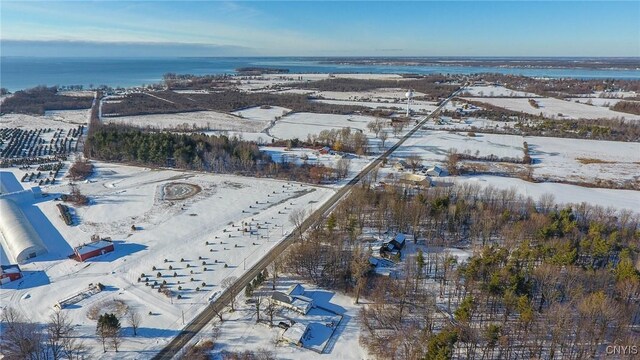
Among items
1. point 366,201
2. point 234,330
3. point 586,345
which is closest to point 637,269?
point 586,345

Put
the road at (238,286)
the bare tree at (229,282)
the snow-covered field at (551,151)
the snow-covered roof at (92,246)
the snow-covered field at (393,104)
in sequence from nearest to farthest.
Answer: the road at (238,286), the bare tree at (229,282), the snow-covered roof at (92,246), the snow-covered field at (551,151), the snow-covered field at (393,104)

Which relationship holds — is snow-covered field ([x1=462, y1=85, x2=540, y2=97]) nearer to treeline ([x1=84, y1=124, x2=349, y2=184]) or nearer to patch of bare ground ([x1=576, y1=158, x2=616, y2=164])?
patch of bare ground ([x1=576, y1=158, x2=616, y2=164])

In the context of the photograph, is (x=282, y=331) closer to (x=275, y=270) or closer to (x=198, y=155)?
(x=275, y=270)

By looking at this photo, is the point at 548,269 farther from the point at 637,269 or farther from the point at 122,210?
the point at 122,210

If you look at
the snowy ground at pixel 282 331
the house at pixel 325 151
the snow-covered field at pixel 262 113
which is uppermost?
the snow-covered field at pixel 262 113

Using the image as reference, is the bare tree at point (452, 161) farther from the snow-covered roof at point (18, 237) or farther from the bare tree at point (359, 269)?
the snow-covered roof at point (18, 237)

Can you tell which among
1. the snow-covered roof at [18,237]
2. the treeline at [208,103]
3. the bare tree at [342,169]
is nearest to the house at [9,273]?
the snow-covered roof at [18,237]
